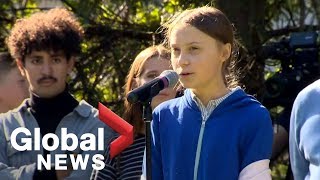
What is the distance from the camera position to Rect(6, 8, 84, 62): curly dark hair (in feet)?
12.5

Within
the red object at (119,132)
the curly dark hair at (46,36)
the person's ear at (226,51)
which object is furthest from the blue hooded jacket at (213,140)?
the curly dark hair at (46,36)

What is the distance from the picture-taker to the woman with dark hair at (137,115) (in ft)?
12.1

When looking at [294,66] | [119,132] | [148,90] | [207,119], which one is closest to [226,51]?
[207,119]

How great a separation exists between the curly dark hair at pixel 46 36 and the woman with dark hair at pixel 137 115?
0.29 meters

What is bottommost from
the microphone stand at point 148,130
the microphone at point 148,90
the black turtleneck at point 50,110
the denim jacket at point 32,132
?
the denim jacket at point 32,132

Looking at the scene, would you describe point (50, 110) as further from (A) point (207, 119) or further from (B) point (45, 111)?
(A) point (207, 119)

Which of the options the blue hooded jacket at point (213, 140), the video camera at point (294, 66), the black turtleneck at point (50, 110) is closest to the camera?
the blue hooded jacket at point (213, 140)

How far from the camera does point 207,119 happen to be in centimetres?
311

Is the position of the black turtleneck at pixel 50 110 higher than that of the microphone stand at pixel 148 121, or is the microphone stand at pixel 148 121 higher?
the microphone stand at pixel 148 121

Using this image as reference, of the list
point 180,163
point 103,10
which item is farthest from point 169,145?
point 103,10

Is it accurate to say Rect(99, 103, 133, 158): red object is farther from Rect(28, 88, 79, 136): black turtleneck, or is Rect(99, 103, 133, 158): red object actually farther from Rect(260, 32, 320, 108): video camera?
Rect(260, 32, 320, 108): video camera

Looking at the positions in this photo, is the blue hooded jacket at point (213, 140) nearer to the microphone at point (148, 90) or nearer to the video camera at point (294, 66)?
the microphone at point (148, 90)

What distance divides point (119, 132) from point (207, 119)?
2.14ft

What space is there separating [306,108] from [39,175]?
124cm
